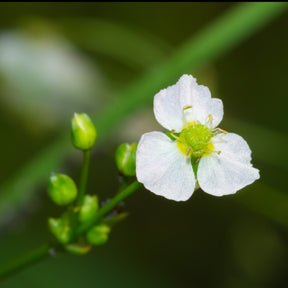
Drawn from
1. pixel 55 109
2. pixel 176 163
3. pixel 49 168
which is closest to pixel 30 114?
pixel 55 109

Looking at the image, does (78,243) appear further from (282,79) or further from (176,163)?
(282,79)

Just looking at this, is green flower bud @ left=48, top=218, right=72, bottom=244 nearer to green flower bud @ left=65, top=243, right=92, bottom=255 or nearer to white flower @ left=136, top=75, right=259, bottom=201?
green flower bud @ left=65, top=243, right=92, bottom=255

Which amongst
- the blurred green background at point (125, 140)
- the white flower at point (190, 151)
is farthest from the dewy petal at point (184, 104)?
the blurred green background at point (125, 140)

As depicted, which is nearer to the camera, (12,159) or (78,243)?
(78,243)

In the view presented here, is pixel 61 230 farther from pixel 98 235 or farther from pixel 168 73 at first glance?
pixel 168 73

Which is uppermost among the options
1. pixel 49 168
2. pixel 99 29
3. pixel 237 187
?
pixel 99 29

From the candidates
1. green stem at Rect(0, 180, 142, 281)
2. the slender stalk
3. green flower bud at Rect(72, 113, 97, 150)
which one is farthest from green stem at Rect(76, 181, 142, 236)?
the slender stalk

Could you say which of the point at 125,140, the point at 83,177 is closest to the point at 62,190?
the point at 83,177
